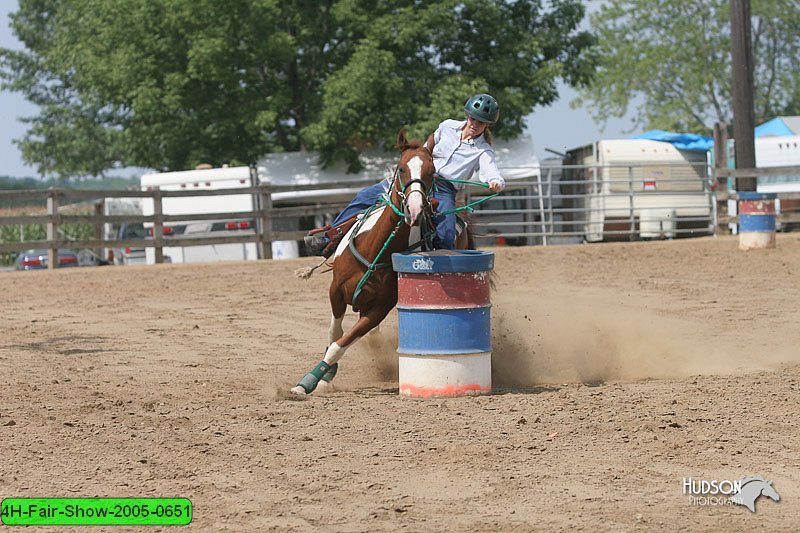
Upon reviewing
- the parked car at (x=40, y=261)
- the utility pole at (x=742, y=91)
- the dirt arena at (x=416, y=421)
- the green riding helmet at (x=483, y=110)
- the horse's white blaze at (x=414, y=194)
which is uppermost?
the utility pole at (x=742, y=91)

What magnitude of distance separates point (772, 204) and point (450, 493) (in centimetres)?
1620

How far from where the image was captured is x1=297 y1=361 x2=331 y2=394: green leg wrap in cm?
818

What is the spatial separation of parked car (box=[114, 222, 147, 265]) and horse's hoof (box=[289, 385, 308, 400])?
20.8 meters

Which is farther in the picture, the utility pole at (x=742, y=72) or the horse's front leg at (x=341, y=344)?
the utility pole at (x=742, y=72)

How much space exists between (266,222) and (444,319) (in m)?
15.9

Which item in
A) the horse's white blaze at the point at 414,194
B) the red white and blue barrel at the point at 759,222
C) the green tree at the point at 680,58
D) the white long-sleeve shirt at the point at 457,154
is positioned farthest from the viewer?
the green tree at the point at 680,58

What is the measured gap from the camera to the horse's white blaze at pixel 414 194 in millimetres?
7566

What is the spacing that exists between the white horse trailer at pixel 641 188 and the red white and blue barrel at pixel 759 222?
7068 millimetres

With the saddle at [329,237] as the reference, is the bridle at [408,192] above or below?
above

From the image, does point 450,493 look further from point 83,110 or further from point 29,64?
point 29,64

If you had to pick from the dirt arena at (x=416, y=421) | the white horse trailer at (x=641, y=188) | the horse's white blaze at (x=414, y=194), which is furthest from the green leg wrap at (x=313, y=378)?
the white horse trailer at (x=641, y=188)

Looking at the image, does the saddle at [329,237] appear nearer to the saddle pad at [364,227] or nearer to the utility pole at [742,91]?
the saddle pad at [364,227]

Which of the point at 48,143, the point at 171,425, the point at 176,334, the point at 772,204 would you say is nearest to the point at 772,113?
the point at 48,143

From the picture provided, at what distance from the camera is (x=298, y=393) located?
8125 millimetres
